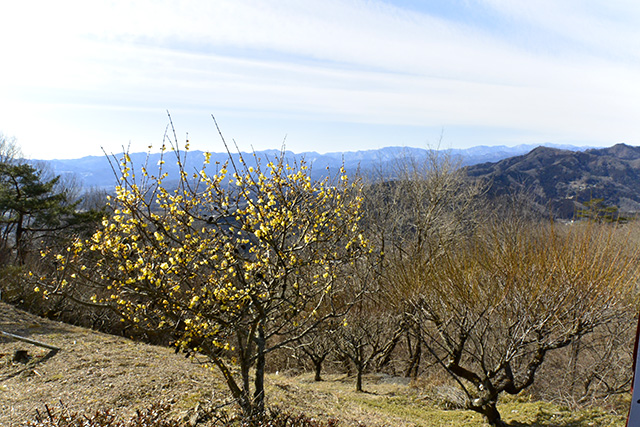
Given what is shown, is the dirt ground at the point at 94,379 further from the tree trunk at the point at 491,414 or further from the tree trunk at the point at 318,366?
the tree trunk at the point at 318,366

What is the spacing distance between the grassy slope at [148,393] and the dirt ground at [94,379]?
0.02m

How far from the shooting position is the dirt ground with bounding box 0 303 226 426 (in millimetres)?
7297

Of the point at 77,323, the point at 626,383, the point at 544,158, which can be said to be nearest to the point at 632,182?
the point at 544,158

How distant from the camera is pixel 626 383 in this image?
13430 mm

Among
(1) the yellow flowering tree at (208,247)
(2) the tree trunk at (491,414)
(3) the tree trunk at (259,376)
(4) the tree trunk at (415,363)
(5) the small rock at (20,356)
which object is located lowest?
(4) the tree trunk at (415,363)

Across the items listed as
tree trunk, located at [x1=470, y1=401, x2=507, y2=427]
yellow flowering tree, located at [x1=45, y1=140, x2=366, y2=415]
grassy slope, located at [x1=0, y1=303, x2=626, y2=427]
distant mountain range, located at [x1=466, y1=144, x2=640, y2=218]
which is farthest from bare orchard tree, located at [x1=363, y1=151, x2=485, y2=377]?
distant mountain range, located at [x1=466, y1=144, x2=640, y2=218]

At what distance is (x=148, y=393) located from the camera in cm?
783

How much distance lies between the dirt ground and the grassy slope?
2 centimetres

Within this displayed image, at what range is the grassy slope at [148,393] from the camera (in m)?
7.49

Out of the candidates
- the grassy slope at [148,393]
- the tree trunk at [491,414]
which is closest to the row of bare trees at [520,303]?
the tree trunk at [491,414]

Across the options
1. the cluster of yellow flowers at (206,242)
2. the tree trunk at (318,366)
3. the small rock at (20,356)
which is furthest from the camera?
the tree trunk at (318,366)

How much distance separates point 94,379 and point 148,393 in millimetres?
1533

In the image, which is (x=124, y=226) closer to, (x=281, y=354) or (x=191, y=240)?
(x=191, y=240)

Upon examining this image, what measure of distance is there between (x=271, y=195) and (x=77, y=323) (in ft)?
54.4
